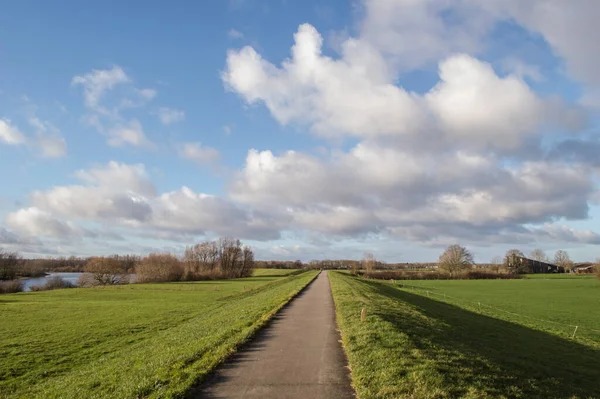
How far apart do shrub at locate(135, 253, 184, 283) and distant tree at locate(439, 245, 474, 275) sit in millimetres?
93462

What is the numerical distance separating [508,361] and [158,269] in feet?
335

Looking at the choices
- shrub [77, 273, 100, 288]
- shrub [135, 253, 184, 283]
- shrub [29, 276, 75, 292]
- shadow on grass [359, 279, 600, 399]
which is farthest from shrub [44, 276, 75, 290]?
shadow on grass [359, 279, 600, 399]

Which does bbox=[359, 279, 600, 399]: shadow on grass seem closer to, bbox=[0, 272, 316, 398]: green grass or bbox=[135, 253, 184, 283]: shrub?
bbox=[0, 272, 316, 398]: green grass

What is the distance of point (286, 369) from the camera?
33.1 feet

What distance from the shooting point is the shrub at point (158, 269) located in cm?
10131

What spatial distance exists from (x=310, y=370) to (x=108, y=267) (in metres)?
96.8

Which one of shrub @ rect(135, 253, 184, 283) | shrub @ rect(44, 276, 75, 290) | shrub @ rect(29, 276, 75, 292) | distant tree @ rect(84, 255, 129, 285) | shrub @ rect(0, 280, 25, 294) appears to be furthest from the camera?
shrub @ rect(135, 253, 184, 283)

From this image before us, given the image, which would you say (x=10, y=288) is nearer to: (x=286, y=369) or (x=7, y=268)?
(x=7, y=268)

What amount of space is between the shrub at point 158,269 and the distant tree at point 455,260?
93462 millimetres

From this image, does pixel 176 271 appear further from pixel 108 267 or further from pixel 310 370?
pixel 310 370

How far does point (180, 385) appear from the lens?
8.73 m

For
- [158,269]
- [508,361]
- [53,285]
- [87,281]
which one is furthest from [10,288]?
[508,361]

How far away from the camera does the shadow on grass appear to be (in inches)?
372

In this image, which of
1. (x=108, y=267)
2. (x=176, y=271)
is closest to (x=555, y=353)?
(x=108, y=267)
